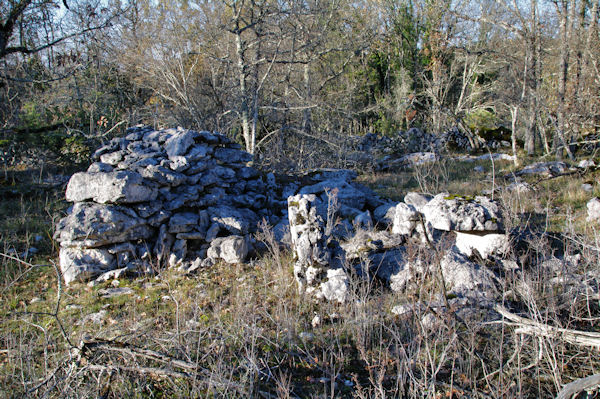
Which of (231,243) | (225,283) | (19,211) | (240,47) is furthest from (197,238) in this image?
(240,47)

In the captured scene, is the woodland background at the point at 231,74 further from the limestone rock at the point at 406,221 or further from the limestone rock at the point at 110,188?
the limestone rock at the point at 406,221

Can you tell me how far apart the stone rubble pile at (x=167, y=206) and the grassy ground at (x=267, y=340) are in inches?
15.6

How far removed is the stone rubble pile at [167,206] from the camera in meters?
5.71

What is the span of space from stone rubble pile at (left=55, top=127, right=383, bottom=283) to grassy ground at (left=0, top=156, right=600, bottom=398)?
397 mm

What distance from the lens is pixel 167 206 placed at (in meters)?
6.43

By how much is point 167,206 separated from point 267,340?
377 centimetres

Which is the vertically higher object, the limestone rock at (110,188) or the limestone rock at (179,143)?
the limestone rock at (179,143)

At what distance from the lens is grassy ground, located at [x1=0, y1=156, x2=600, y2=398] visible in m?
2.94

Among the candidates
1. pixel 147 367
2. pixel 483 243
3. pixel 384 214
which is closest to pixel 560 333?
pixel 483 243

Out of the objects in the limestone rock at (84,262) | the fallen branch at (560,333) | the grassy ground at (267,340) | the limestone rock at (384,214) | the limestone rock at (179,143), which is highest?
the limestone rock at (179,143)

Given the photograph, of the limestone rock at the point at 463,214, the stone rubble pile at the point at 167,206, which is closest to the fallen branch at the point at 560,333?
the limestone rock at the point at 463,214

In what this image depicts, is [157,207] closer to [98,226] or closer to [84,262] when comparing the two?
[98,226]

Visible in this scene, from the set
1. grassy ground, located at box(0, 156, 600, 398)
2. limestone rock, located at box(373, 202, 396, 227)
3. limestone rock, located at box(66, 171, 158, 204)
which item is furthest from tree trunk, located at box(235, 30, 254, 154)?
grassy ground, located at box(0, 156, 600, 398)

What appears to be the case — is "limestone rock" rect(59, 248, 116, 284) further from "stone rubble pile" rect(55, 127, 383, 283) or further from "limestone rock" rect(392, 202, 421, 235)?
"limestone rock" rect(392, 202, 421, 235)
